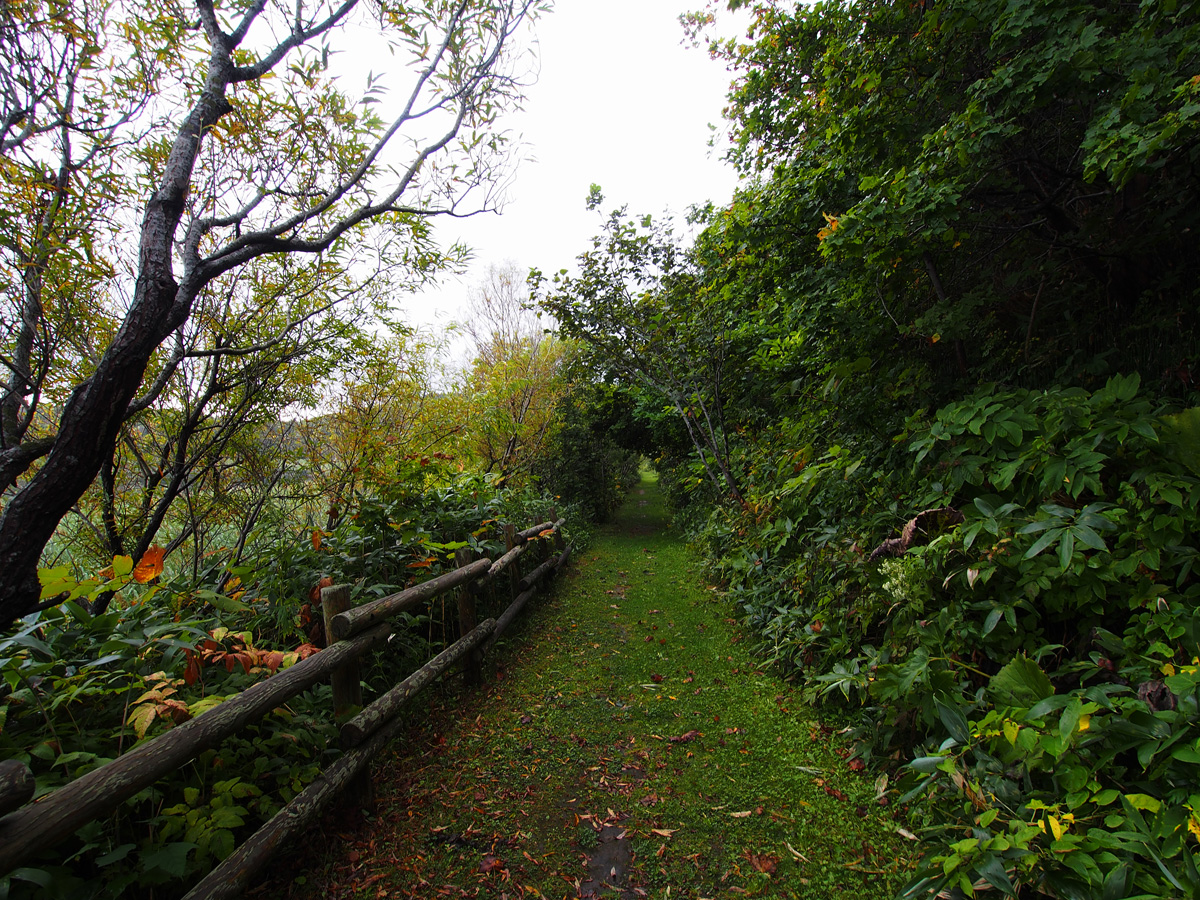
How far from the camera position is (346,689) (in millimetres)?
2670

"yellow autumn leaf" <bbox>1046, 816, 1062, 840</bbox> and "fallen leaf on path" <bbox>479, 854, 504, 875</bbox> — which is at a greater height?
"yellow autumn leaf" <bbox>1046, 816, 1062, 840</bbox>

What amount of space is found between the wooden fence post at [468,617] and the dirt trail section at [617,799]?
0.18 metres

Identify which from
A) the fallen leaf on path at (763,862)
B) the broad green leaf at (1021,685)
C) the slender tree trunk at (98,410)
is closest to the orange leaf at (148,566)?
the slender tree trunk at (98,410)

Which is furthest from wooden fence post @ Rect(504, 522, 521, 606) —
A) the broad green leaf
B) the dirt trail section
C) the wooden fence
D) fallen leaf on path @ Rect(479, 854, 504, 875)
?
the broad green leaf

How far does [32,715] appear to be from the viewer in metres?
1.82

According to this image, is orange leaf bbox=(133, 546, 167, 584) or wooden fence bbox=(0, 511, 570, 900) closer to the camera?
wooden fence bbox=(0, 511, 570, 900)

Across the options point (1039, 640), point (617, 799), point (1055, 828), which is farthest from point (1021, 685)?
point (617, 799)

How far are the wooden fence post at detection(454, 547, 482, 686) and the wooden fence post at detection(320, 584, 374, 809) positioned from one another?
4.31 feet

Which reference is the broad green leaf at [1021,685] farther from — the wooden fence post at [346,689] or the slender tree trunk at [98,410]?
the slender tree trunk at [98,410]

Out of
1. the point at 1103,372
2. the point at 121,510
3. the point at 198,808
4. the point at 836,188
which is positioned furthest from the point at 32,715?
the point at 1103,372

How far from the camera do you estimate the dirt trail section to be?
2.18 m

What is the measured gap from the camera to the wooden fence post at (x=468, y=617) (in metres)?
4.01

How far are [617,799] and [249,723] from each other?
1.95 meters

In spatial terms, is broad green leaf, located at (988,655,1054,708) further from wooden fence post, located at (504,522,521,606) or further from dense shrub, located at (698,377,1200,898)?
wooden fence post, located at (504,522,521,606)
